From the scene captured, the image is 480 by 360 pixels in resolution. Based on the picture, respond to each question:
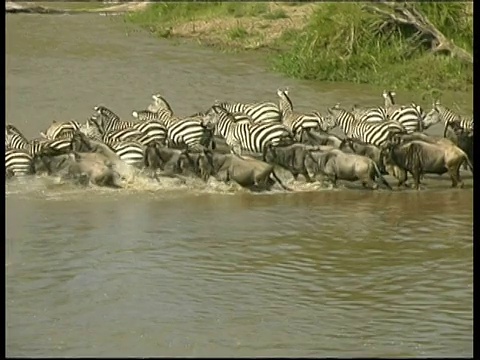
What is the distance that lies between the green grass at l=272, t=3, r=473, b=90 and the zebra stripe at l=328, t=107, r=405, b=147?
399 centimetres

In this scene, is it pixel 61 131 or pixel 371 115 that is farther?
pixel 371 115

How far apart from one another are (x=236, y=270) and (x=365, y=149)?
413cm

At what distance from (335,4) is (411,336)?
Result: 13.2 meters

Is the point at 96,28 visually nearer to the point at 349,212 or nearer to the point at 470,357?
the point at 349,212

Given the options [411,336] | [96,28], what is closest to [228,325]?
[411,336]

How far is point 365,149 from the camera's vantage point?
12805 mm

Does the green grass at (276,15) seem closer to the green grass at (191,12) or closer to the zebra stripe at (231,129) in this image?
the green grass at (191,12)

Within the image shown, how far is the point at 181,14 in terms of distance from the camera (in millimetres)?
26094

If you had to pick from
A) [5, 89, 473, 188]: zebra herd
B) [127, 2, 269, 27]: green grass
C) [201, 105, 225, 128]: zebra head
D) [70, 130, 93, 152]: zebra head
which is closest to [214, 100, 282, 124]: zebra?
[5, 89, 473, 188]: zebra herd

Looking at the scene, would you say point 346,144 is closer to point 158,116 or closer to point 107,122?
point 158,116

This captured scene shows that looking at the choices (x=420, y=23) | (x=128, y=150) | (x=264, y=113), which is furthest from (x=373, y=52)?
(x=128, y=150)

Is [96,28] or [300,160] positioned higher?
[96,28]

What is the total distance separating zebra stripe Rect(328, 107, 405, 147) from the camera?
1370 cm

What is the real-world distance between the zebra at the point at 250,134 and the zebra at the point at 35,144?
1.94 meters
